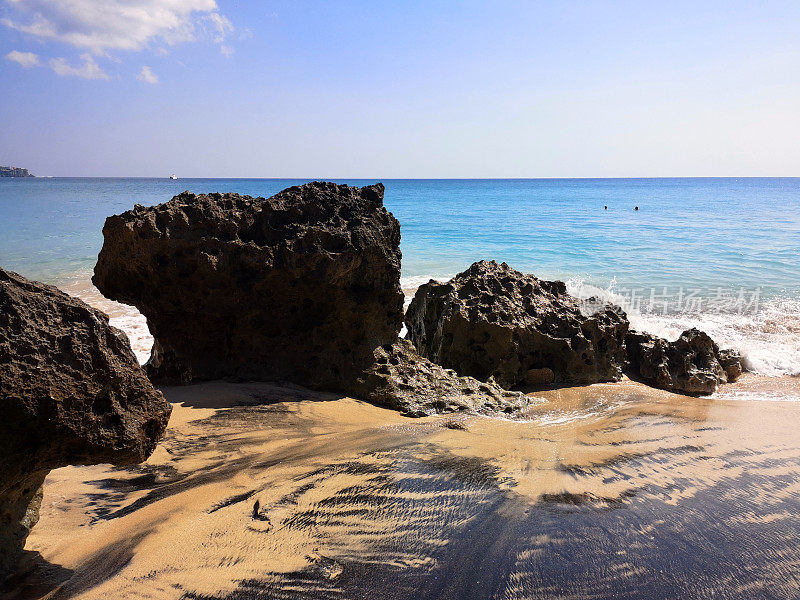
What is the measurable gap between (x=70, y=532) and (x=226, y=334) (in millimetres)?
2243

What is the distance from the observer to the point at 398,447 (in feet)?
10.9

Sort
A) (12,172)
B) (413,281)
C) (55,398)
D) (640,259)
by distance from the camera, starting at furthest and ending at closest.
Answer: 1. (12,172)
2. (640,259)
3. (413,281)
4. (55,398)

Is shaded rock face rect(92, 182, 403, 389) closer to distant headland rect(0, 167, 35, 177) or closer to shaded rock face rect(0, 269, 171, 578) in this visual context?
shaded rock face rect(0, 269, 171, 578)

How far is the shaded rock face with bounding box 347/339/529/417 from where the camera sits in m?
4.27

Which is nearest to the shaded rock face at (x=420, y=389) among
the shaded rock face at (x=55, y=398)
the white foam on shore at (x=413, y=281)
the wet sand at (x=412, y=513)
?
the wet sand at (x=412, y=513)

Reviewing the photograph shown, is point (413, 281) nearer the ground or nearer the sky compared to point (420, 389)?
nearer the ground

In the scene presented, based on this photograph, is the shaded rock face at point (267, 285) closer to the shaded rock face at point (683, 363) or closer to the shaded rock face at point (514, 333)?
the shaded rock face at point (514, 333)

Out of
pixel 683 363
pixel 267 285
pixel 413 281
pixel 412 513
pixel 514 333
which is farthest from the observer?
pixel 413 281

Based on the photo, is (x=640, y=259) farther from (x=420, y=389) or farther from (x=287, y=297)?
(x=287, y=297)

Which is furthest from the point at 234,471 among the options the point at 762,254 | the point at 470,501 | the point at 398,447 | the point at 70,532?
the point at 762,254

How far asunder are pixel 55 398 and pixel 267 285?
2484 millimetres

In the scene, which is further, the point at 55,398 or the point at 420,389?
the point at 420,389

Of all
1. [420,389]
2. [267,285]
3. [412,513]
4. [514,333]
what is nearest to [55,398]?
[412,513]

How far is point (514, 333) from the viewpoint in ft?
17.0
